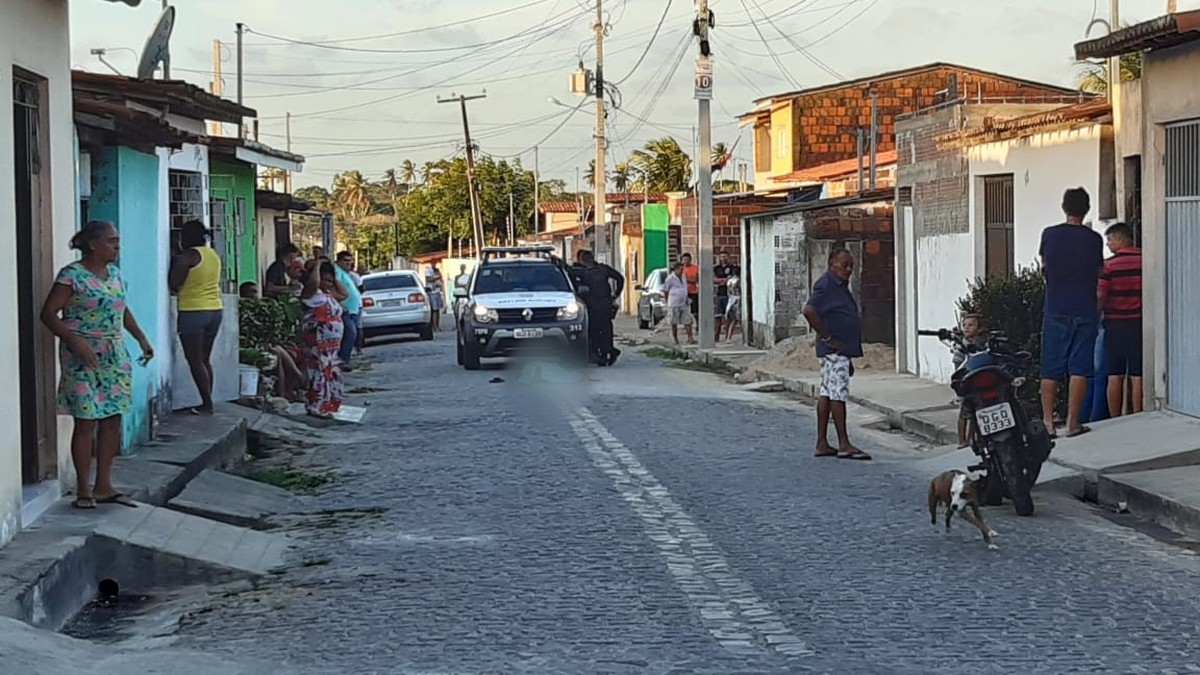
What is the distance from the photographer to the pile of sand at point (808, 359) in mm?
24328

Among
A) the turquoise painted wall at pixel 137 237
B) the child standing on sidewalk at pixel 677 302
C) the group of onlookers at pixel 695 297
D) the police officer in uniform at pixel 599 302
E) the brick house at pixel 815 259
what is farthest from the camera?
the group of onlookers at pixel 695 297

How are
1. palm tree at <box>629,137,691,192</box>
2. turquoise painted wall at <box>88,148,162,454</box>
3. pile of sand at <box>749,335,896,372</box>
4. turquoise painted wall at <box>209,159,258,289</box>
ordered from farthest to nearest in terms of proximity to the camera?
palm tree at <box>629,137,691,192</box>
turquoise painted wall at <box>209,159,258,289</box>
pile of sand at <box>749,335,896,372</box>
turquoise painted wall at <box>88,148,162,454</box>

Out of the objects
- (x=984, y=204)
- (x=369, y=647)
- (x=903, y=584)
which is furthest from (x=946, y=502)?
(x=984, y=204)

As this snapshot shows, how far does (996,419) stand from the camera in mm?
10656

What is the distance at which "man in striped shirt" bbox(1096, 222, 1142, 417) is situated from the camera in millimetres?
14352

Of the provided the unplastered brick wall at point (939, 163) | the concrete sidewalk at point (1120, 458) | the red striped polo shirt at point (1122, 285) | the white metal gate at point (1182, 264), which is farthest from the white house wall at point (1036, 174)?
the white metal gate at point (1182, 264)

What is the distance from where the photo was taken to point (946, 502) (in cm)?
967

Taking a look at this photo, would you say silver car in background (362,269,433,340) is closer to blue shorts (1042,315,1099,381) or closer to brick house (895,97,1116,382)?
brick house (895,97,1116,382)

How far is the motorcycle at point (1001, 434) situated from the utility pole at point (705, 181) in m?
19.6

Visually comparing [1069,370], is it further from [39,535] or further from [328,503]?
[39,535]

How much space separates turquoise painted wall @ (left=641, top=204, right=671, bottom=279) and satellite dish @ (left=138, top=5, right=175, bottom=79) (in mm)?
34281

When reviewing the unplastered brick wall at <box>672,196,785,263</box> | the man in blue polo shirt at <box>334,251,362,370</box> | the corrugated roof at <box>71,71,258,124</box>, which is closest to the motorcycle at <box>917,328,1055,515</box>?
the corrugated roof at <box>71,71,258,124</box>

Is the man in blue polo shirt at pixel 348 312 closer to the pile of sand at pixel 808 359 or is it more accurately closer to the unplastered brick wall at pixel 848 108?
the pile of sand at pixel 808 359

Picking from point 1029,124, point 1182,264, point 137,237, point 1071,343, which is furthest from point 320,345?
point 1182,264
